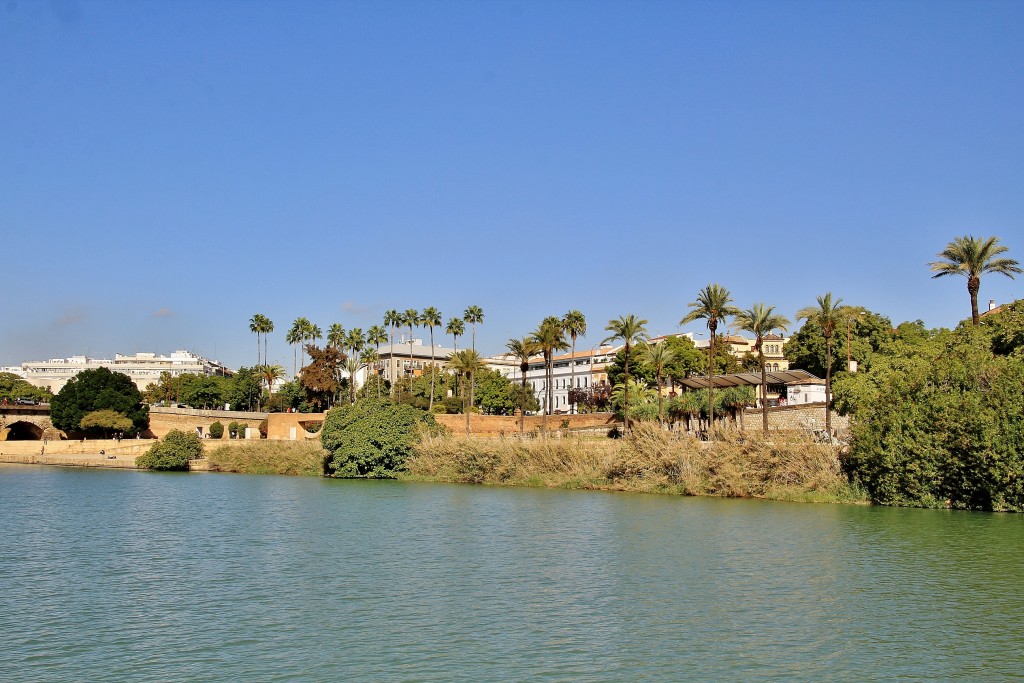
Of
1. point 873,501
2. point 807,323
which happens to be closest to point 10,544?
point 873,501

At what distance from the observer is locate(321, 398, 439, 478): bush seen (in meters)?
60.8

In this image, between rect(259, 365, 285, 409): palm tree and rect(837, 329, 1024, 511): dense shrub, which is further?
rect(259, 365, 285, 409): palm tree

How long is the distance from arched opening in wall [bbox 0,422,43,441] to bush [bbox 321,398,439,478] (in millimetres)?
44154

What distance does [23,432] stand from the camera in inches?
3770

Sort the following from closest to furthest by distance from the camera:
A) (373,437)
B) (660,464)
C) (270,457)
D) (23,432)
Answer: (660,464), (373,437), (270,457), (23,432)

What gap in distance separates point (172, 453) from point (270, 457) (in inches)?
323

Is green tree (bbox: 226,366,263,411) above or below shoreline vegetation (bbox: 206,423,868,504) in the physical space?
above

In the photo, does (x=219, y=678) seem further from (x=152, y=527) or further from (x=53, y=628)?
(x=152, y=527)

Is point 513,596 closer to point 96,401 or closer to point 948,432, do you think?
→ point 948,432

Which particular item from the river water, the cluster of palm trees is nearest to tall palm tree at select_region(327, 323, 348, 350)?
the cluster of palm trees

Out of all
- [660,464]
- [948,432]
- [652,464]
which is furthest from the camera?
[652,464]

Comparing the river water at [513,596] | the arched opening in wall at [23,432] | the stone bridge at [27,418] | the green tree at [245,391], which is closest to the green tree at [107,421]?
the stone bridge at [27,418]

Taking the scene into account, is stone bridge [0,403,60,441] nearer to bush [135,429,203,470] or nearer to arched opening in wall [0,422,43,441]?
arched opening in wall [0,422,43,441]

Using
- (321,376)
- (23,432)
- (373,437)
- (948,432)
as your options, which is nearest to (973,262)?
(948,432)
